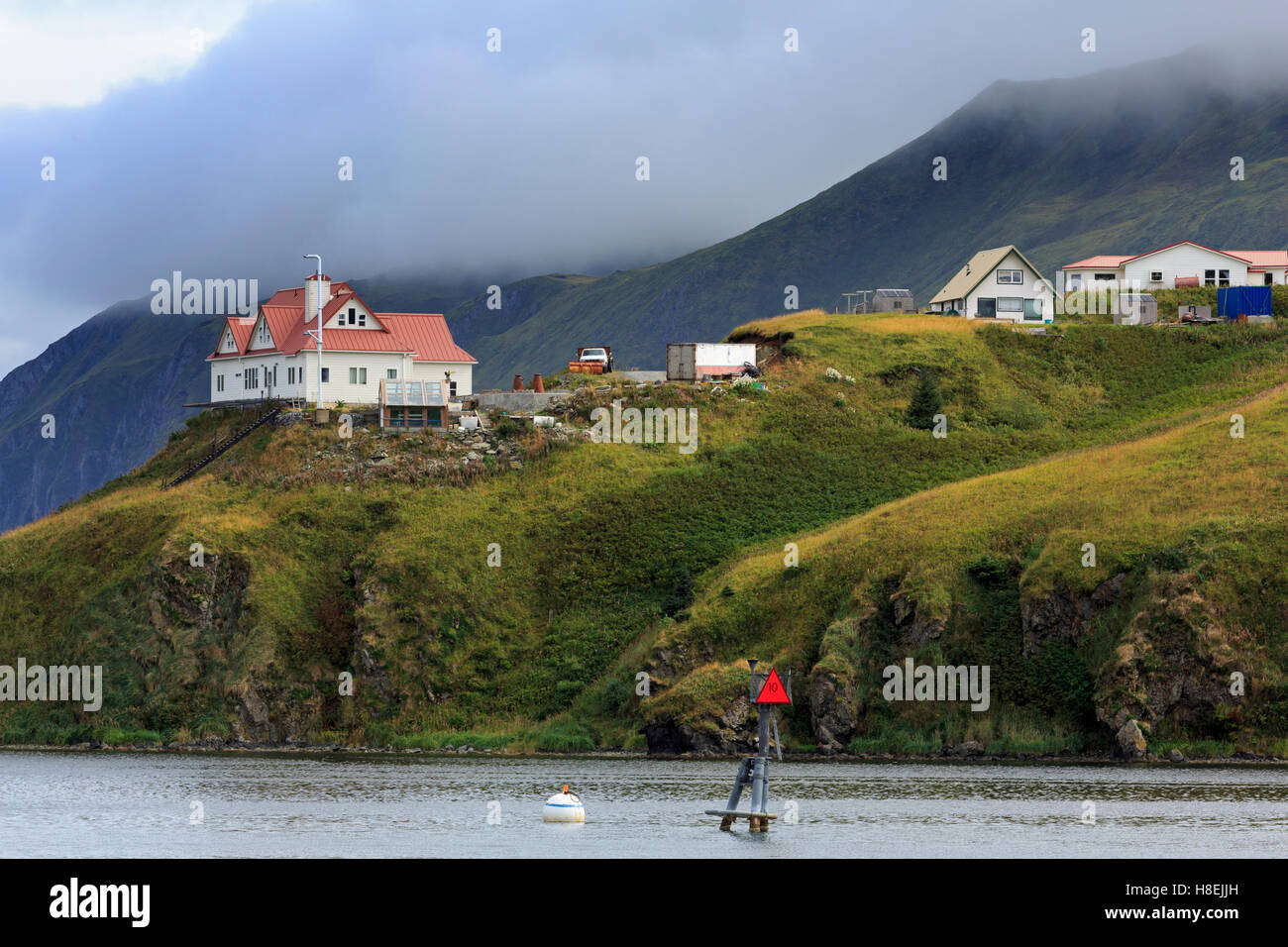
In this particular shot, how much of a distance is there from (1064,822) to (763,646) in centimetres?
3877

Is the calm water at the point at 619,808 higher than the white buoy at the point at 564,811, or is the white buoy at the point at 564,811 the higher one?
the white buoy at the point at 564,811

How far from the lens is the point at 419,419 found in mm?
125375

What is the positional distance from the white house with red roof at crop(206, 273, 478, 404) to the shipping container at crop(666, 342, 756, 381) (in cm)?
1704

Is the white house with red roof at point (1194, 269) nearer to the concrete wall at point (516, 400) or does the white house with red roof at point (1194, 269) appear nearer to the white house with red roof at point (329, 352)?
the concrete wall at point (516, 400)

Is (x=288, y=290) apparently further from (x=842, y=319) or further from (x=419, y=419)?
(x=842, y=319)

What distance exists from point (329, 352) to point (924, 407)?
153 ft

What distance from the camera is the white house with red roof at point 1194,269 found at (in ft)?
565

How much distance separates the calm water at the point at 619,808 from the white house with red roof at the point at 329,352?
47.7 meters

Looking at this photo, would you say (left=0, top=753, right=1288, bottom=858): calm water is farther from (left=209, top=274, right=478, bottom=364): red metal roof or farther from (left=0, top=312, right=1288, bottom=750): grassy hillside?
(left=209, top=274, right=478, bottom=364): red metal roof

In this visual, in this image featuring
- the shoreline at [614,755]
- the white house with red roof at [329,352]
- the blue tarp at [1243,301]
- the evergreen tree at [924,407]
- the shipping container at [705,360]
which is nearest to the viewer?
the shoreline at [614,755]

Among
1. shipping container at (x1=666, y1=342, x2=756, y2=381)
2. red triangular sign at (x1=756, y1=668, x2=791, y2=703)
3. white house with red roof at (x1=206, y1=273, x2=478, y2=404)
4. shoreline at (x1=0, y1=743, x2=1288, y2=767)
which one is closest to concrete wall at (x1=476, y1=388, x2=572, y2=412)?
white house with red roof at (x1=206, y1=273, x2=478, y2=404)

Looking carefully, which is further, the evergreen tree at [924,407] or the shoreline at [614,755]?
the evergreen tree at [924,407]

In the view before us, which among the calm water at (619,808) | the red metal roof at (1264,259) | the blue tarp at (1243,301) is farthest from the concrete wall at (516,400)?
the red metal roof at (1264,259)

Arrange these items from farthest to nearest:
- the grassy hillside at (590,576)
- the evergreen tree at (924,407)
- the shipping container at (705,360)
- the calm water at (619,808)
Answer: the shipping container at (705,360) < the evergreen tree at (924,407) < the grassy hillside at (590,576) < the calm water at (619,808)
